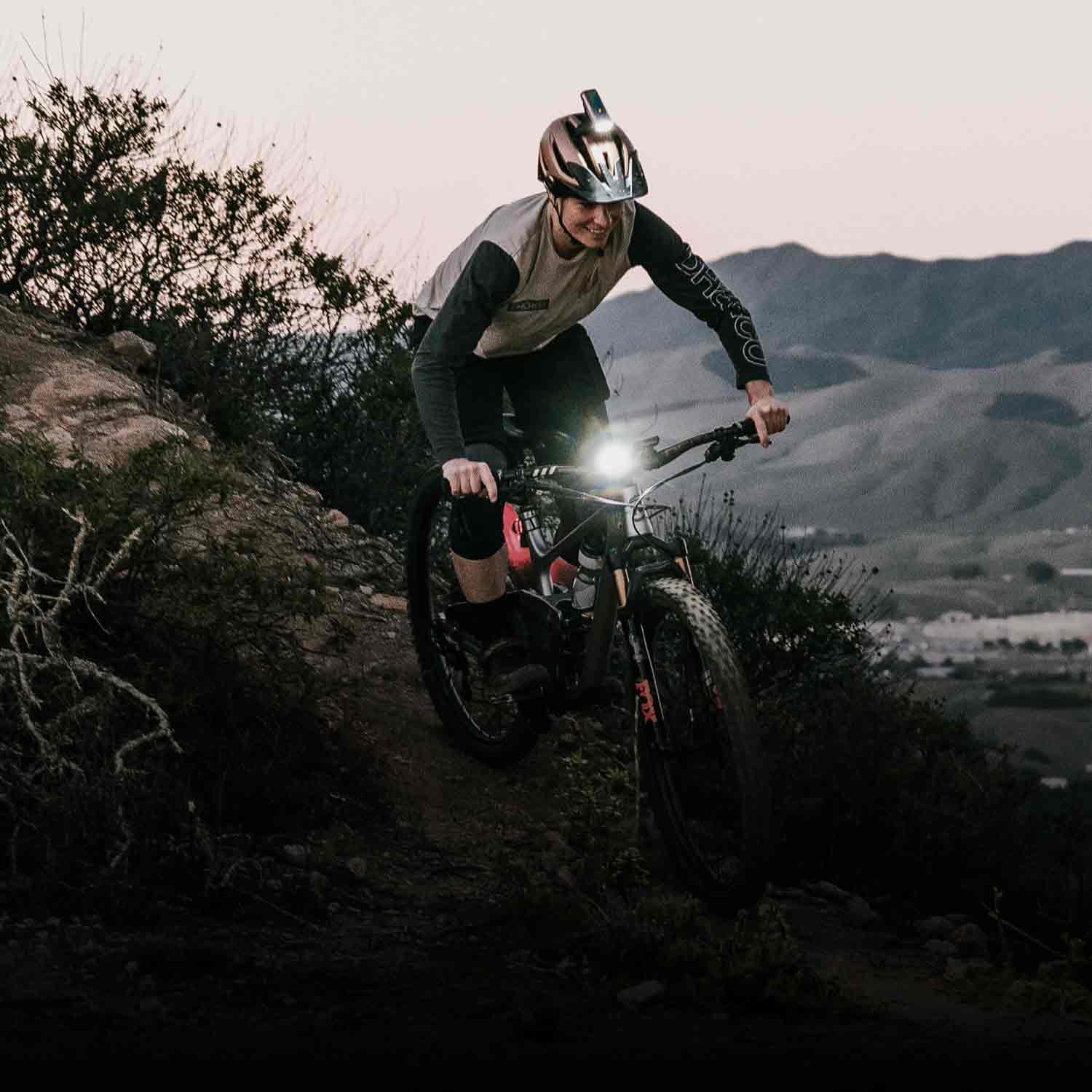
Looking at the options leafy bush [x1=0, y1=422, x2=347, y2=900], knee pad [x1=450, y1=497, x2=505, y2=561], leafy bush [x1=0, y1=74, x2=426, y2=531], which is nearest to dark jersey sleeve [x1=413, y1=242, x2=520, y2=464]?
knee pad [x1=450, y1=497, x2=505, y2=561]

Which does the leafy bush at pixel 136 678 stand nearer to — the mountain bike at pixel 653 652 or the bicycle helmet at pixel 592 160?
the mountain bike at pixel 653 652

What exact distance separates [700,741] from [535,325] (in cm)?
160

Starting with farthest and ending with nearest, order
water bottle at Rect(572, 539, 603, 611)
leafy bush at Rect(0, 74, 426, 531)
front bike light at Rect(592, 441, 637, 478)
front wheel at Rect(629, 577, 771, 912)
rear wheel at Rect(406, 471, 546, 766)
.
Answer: leafy bush at Rect(0, 74, 426, 531) < rear wheel at Rect(406, 471, 546, 766) < water bottle at Rect(572, 539, 603, 611) < front bike light at Rect(592, 441, 637, 478) < front wheel at Rect(629, 577, 771, 912)

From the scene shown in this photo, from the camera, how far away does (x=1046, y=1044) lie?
408 centimetres

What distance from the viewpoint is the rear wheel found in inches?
243

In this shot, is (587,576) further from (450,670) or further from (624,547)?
(450,670)

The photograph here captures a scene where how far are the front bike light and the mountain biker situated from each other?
354 millimetres

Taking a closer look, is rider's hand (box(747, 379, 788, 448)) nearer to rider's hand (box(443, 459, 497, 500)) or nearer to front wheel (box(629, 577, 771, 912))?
front wheel (box(629, 577, 771, 912))

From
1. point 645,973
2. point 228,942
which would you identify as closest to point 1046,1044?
point 645,973

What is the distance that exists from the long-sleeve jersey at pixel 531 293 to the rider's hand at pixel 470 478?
0.73 ft

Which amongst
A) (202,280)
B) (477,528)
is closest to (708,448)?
(477,528)

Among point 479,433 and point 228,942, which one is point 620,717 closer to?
point 479,433

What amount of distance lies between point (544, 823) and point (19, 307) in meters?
6.73

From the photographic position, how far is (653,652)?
4.95 m
